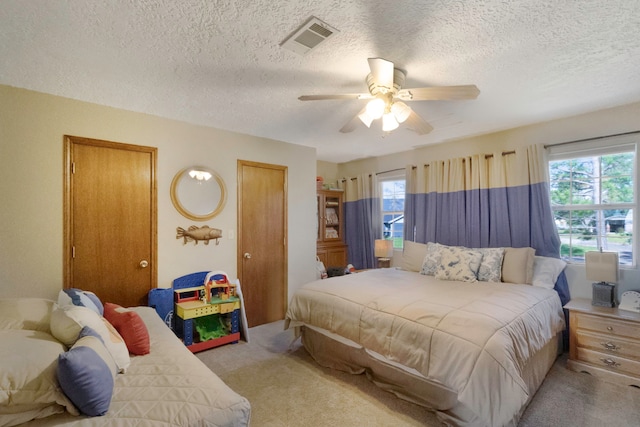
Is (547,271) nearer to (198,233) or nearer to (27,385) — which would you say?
(198,233)

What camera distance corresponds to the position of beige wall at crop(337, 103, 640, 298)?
2.73 meters

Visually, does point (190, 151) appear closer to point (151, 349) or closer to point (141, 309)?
point (141, 309)

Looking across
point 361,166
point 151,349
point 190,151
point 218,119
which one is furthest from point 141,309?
point 361,166

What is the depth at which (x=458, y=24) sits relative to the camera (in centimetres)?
157

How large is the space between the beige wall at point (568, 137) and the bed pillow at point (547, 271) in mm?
234

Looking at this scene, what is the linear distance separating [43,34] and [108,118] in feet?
3.63

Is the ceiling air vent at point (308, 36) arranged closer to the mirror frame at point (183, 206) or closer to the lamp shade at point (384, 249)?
the mirror frame at point (183, 206)

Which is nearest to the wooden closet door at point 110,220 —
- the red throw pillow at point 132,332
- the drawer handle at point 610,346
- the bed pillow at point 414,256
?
the red throw pillow at point 132,332

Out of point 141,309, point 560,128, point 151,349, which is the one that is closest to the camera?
point 151,349

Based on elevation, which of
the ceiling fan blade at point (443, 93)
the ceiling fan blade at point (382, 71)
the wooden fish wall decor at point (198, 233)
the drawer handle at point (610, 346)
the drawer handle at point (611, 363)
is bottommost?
the drawer handle at point (611, 363)

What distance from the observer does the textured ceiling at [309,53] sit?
147cm

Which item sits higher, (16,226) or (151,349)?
(16,226)

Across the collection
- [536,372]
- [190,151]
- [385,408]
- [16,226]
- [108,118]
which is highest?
[108,118]

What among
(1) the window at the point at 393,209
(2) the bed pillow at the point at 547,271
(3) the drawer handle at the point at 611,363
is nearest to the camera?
(3) the drawer handle at the point at 611,363
